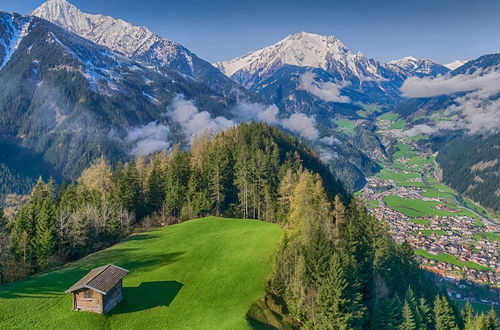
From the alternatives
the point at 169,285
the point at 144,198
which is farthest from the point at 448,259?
the point at 169,285

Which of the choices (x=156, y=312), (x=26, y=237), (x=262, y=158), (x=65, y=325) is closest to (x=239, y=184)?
(x=262, y=158)

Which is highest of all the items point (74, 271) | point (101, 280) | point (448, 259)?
point (101, 280)

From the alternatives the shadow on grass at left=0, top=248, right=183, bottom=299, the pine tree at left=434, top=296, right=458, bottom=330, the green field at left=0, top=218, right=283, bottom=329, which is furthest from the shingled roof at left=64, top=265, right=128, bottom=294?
the pine tree at left=434, top=296, right=458, bottom=330

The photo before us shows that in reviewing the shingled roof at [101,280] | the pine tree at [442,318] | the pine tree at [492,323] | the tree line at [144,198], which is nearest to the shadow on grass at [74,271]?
the shingled roof at [101,280]

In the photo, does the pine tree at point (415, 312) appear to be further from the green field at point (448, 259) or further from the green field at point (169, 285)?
the green field at point (448, 259)

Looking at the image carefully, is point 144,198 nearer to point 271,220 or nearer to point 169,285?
point 271,220

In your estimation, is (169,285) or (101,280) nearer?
(101,280)

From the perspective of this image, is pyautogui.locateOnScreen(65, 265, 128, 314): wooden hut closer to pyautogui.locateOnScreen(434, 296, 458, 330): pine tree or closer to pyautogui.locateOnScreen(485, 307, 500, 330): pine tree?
pyautogui.locateOnScreen(434, 296, 458, 330): pine tree
